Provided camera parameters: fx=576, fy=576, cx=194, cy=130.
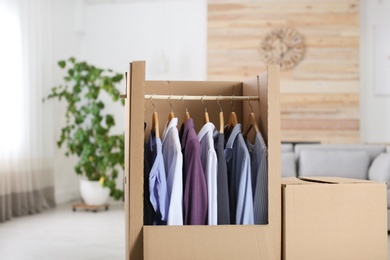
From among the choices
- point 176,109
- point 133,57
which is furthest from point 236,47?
point 176,109

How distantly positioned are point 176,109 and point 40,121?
368 cm

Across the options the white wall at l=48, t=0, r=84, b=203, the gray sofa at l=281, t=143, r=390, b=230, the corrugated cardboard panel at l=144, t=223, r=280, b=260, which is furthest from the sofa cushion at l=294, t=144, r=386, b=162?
the corrugated cardboard panel at l=144, t=223, r=280, b=260

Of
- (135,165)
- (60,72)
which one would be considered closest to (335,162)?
(135,165)

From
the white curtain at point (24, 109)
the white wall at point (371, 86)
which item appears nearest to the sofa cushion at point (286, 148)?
the white wall at point (371, 86)

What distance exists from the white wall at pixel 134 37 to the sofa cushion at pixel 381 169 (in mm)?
2660

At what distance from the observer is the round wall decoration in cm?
717

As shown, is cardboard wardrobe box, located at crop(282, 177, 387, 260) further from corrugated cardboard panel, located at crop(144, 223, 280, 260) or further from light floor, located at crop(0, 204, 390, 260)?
light floor, located at crop(0, 204, 390, 260)

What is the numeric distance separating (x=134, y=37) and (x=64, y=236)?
3372 millimetres

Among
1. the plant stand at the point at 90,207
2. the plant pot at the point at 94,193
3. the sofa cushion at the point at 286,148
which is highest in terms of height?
the sofa cushion at the point at 286,148

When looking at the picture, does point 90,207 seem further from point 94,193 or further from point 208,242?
point 208,242

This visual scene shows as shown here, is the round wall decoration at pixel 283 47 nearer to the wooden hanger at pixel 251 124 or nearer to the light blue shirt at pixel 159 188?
→ the wooden hanger at pixel 251 124

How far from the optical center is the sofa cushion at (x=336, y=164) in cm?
556

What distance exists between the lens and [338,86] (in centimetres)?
715

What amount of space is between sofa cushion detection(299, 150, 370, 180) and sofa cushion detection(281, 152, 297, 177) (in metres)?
0.07
